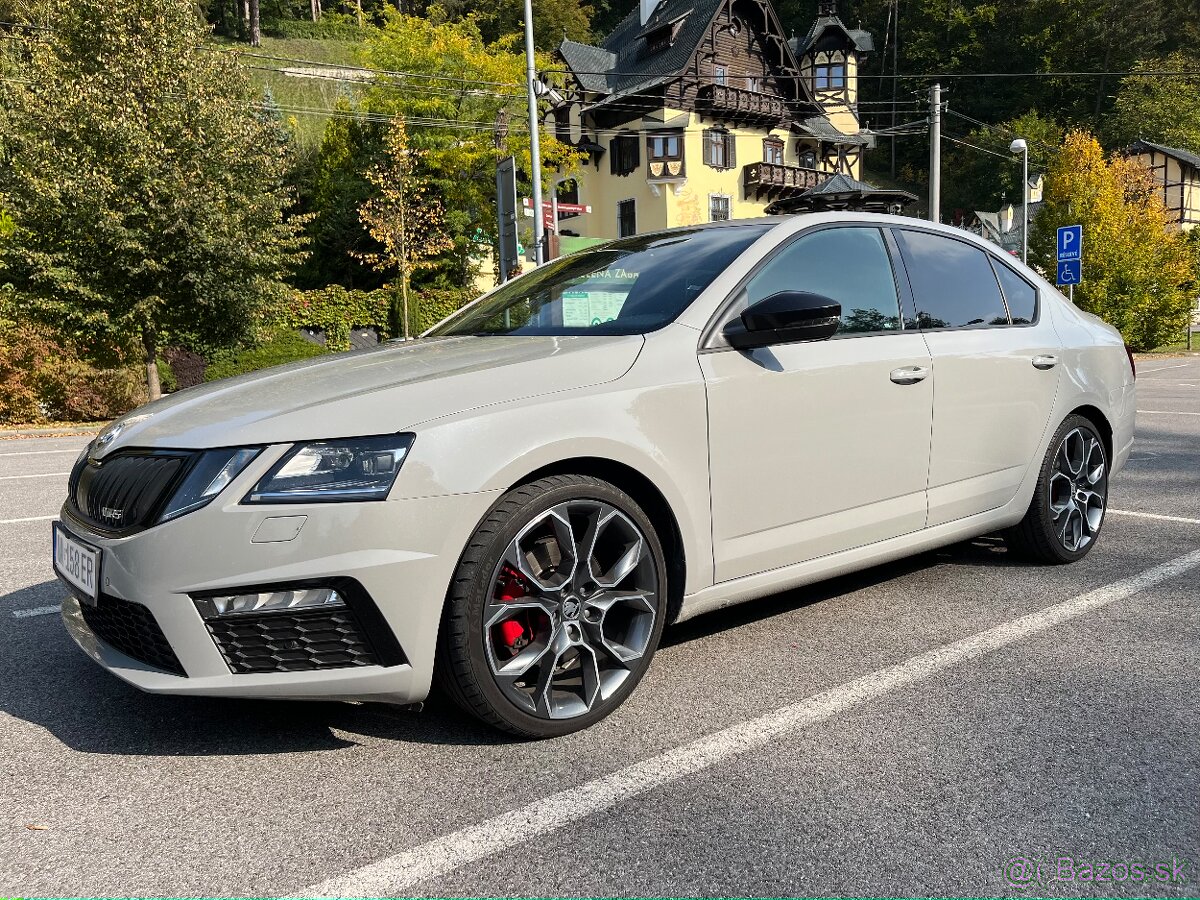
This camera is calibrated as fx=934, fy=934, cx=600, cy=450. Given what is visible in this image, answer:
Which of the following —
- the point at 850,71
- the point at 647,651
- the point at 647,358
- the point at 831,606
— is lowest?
the point at 831,606

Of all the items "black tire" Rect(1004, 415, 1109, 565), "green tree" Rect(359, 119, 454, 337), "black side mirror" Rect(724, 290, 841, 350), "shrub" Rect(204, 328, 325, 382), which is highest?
"green tree" Rect(359, 119, 454, 337)

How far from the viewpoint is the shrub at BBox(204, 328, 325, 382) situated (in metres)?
23.5

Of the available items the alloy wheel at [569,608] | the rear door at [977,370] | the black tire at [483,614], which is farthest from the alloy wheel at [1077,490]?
the black tire at [483,614]

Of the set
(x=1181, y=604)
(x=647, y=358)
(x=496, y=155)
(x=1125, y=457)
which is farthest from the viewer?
(x=496, y=155)

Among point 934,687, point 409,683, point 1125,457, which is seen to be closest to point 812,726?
point 934,687

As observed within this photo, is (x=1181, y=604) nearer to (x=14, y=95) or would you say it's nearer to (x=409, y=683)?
(x=409, y=683)

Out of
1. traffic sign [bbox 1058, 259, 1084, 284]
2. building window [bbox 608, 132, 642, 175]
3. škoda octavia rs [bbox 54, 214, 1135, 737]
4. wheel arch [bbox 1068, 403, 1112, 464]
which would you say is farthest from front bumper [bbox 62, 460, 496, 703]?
building window [bbox 608, 132, 642, 175]

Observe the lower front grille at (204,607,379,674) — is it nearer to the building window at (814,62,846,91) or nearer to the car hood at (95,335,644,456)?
the car hood at (95,335,644,456)

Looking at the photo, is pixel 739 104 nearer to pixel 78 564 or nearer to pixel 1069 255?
pixel 1069 255

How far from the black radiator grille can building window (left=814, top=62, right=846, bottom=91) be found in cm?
5898

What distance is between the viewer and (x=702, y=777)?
8.08 feet

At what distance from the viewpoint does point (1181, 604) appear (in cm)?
387

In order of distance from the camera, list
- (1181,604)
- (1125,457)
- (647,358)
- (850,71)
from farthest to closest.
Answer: (850,71) < (1125,457) < (1181,604) < (647,358)

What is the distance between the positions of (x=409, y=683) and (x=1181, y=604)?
3.23m
